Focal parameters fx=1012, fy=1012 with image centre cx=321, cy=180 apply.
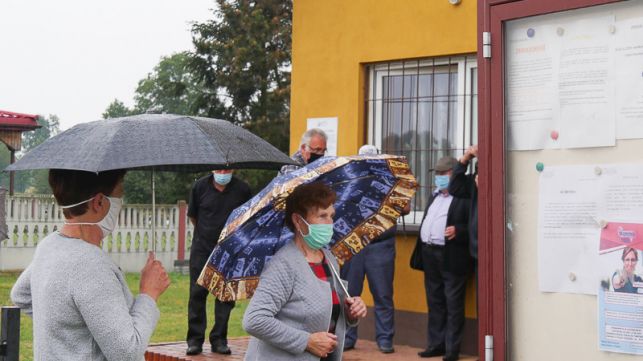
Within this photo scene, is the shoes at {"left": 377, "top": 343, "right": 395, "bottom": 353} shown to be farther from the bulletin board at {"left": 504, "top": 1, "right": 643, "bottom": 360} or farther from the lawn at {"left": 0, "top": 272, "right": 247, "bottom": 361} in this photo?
the lawn at {"left": 0, "top": 272, "right": 247, "bottom": 361}

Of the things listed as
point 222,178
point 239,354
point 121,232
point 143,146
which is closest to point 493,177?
point 143,146

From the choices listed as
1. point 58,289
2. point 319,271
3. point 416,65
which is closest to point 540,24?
point 319,271

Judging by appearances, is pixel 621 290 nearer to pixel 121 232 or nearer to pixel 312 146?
pixel 312 146

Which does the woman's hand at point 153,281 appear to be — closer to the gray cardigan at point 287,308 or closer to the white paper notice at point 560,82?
the gray cardigan at point 287,308

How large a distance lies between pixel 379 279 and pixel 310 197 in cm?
454

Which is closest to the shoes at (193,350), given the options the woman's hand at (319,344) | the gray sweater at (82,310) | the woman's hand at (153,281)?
the woman's hand at (319,344)

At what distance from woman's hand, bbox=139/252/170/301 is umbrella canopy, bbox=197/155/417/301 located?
109 centimetres

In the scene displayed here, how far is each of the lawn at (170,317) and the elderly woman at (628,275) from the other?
720 cm

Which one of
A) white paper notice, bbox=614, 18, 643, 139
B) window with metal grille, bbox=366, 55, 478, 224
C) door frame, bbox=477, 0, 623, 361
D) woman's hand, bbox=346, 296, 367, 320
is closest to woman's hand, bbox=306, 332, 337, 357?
woman's hand, bbox=346, 296, 367, 320

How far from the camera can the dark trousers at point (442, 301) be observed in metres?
8.89

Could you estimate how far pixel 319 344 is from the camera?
491 centimetres

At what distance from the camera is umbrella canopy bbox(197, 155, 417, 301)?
5.09 metres

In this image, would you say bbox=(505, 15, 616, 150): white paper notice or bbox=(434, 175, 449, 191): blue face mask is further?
bbox=(434, 175, 449, 191): blue face mask

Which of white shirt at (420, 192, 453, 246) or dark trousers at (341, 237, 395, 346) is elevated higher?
white shirt at (420, 192, 453, 246)
